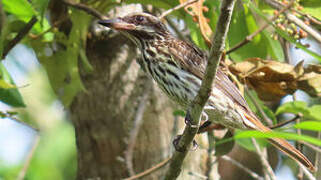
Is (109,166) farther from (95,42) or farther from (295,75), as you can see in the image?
(295,75)

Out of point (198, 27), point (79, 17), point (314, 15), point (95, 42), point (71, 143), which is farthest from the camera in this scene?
point (71, 143)

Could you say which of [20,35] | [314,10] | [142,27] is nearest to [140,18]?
[142,27]

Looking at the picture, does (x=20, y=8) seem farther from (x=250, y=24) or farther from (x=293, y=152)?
(x=293, y=152)

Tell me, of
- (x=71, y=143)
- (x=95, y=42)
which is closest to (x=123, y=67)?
(x=95, y=42)

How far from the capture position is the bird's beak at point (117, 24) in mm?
3244

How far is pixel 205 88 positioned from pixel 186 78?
903 mm

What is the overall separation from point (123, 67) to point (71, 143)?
238 centimetres

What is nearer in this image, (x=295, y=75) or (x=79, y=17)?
(x=295, y=75)

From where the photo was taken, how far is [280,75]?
3289 mm

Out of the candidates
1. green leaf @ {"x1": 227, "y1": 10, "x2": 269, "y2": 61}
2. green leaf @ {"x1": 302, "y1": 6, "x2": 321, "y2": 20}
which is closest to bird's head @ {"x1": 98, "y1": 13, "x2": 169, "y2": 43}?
green leaf @ {"x1": 227, "y1": 10, "x2": 269, "y2": 61}

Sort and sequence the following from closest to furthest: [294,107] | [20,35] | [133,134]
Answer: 1. [294,107]
2. [20,35]
3. [133,134]

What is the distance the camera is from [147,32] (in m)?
3.52

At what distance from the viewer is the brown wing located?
130 inches

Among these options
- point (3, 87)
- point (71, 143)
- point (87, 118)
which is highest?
point (3, 87)
